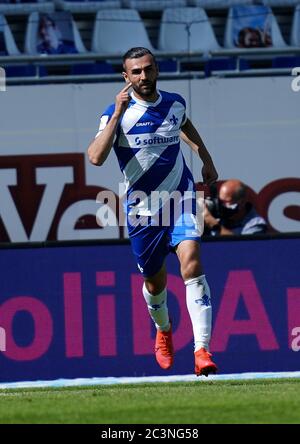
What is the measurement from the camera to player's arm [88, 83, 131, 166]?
8.57 meters

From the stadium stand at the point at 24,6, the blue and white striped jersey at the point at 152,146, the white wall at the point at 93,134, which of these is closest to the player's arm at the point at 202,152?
the blue and white striped jersey at the point at 152,146

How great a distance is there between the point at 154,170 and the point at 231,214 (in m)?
3.14

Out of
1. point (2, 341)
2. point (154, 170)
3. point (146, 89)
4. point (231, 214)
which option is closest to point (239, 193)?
point (231, 214)

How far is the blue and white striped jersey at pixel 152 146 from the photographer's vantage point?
8984 millimetres

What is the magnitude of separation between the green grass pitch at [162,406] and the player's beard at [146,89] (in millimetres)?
2112

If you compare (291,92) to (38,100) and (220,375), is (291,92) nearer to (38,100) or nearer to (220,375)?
(38,100)

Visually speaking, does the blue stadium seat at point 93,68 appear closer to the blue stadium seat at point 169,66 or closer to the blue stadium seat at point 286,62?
the blue stadium seat at point 169,66

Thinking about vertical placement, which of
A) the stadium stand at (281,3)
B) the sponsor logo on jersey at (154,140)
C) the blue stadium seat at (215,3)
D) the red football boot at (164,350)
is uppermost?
the sponsor logo on jersey at (154,140)

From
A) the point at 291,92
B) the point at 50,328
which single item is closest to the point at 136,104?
the point at 50,328

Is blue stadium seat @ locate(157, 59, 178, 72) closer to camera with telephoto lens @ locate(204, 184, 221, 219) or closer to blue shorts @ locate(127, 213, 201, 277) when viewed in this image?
camera with telephoto lens @ locate(204, 184, 221, 219)

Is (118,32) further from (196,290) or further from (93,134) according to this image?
(196,290)

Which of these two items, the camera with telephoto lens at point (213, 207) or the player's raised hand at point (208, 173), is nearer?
the player's raised hand at point (208, 173)

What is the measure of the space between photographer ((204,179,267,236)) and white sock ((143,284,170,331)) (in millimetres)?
2515

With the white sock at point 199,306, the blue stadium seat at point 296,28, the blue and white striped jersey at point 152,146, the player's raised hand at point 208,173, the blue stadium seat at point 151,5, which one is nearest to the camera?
the white sock at point 199,306
